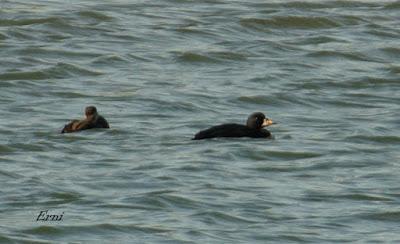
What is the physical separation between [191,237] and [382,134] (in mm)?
6395

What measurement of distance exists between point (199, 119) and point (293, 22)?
26.7 ft

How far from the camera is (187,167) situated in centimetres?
1978

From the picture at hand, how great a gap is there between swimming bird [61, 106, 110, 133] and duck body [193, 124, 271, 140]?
3.62 feet

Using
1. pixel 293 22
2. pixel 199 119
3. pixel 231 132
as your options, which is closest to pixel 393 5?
pixel 293 22

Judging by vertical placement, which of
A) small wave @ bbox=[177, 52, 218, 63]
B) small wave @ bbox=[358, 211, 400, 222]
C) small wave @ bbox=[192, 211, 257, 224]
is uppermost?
small wave @ bbox=[192, 211, 257, 224]

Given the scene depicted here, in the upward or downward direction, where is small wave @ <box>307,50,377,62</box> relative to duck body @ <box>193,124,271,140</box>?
downward

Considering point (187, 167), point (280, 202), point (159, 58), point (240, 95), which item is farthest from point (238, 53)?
point (280, 202)

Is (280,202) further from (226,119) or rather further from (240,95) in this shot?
(240,95)

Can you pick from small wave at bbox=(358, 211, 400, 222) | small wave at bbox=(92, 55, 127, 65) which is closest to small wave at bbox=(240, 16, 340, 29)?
small wave at bbox=(92, 55, 127, 65)

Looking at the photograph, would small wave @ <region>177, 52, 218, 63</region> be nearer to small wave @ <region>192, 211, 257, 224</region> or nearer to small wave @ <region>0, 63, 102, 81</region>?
small wave @ <region>0, 63, 102, 81</region>

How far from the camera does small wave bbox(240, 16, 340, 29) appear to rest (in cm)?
3086

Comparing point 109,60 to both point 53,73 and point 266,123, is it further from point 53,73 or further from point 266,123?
point 266,123

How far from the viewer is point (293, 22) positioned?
102ft

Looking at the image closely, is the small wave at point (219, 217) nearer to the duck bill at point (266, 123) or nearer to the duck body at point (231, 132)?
the duck body at point (231, 132)
